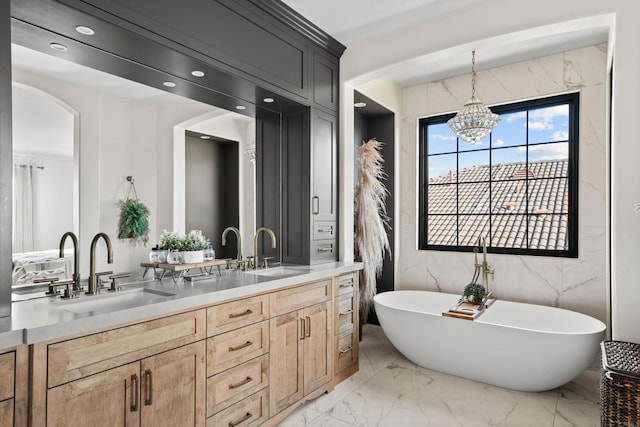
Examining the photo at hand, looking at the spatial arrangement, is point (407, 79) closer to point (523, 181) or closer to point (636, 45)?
point (523, 181)

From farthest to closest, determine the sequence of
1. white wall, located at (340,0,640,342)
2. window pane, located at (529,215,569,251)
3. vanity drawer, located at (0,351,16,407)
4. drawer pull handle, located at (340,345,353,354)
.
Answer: window pane, located at (529,215,569,251) → drawer pull handle, located at (340,345,353,354) → white wall, located at (340,0,640,342) → vanity drawer, located at (0,351,16,407)

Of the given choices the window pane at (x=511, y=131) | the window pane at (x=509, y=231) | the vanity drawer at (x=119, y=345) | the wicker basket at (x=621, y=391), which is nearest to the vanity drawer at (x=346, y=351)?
the vanity drawer at (x=119, y=345)

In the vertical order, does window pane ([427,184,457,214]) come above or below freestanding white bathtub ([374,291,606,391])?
above

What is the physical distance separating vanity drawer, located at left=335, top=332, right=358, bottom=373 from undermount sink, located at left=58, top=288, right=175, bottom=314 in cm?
156

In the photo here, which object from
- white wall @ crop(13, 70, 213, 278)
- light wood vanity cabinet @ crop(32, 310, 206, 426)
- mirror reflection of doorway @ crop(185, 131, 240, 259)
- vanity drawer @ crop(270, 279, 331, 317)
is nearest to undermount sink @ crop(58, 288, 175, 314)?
light wood vanity cabinet @ crop(32, 310, 206, 426)

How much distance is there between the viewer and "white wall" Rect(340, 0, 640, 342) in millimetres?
2162

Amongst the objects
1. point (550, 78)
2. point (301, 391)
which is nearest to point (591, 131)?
point (550, 78)

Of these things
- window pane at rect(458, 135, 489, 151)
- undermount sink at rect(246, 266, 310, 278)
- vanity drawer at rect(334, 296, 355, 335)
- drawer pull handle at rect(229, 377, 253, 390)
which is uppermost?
window pane at rect(458, 135, 489, 151)

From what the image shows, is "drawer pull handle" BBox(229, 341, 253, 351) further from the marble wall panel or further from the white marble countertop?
the marble wall panel

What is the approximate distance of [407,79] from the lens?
13.9 ft

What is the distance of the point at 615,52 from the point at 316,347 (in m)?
2.68

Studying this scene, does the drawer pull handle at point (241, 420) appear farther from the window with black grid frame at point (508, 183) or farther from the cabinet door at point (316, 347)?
the window with black grid frame at point (508, 183)

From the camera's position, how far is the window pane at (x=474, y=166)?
405 centimetres

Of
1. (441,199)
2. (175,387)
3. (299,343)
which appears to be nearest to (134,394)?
(175,387)
